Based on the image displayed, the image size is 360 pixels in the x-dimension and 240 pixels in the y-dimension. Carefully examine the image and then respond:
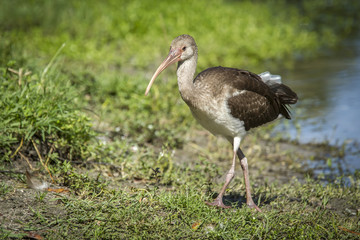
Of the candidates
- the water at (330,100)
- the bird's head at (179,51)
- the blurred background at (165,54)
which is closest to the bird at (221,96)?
the bird's head at (179,51)

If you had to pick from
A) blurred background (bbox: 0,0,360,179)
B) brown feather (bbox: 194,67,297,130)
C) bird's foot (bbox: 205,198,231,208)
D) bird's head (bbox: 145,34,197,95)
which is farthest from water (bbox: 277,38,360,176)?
bird's head (bbox: 145,34,197,95)

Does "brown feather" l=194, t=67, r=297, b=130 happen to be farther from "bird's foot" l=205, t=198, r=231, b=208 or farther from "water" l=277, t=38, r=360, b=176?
"water" l=277, t=38, r=360, b=176

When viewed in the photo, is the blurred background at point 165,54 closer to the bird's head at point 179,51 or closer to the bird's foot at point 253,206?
the bird's head at point 179,51

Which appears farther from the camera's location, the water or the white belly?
the water

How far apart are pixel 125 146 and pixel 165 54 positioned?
409 centimetres

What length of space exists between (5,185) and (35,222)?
24.7 inches

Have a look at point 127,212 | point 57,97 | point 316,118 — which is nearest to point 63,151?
point 57,97

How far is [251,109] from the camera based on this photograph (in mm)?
4680

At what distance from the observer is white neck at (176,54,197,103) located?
437cm

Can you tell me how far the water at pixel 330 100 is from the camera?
7.04 m

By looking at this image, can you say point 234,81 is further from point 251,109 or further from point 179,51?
point 179,51

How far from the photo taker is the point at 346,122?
7668 millimetres

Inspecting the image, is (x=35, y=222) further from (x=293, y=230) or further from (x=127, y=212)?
(x=293, y=230)

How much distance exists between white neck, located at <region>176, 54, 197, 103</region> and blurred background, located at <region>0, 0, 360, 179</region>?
1.44m
